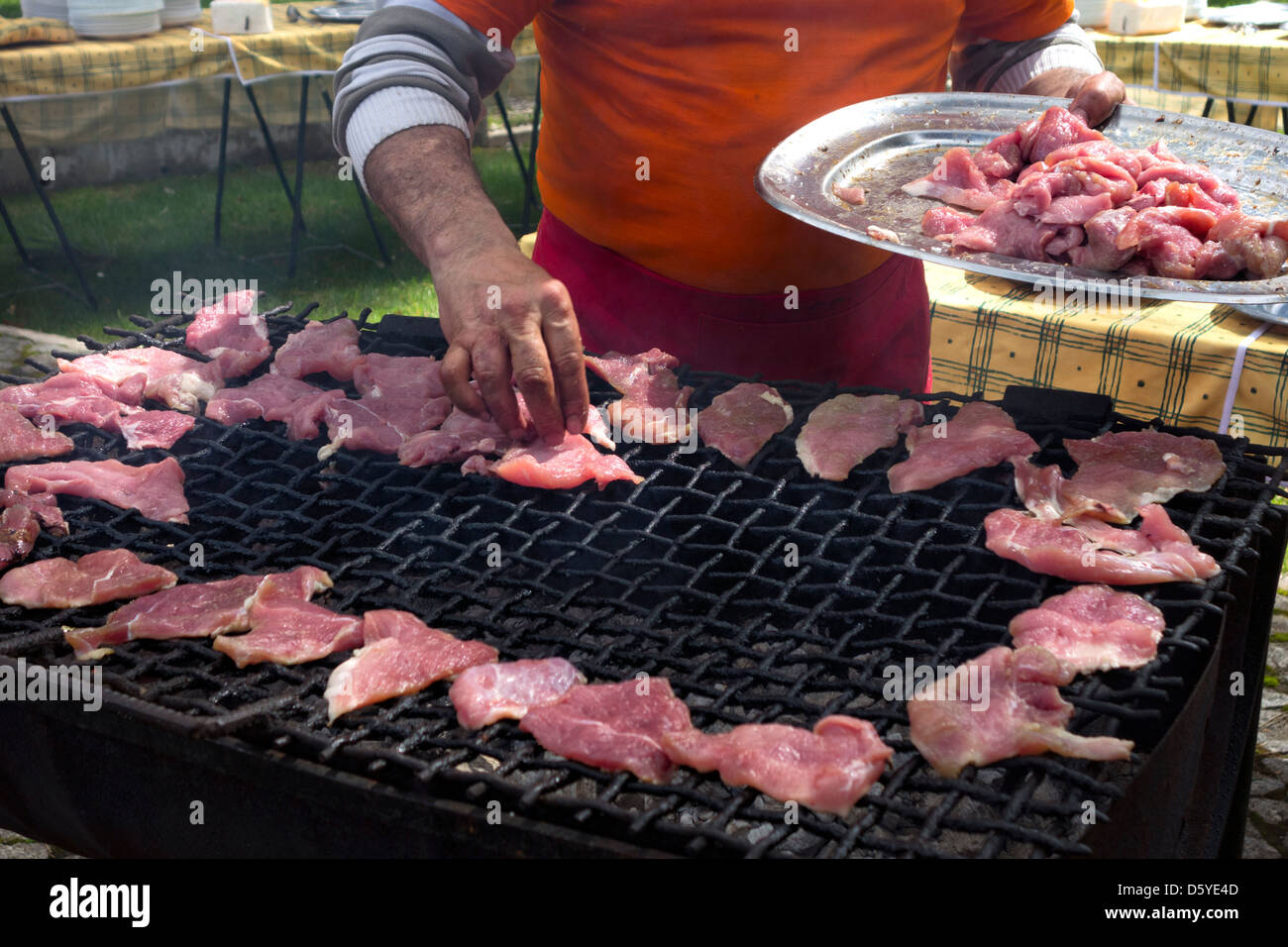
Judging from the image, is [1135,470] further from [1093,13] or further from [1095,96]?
[1093,13]

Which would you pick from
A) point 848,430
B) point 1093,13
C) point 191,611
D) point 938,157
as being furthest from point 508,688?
point 1093,13

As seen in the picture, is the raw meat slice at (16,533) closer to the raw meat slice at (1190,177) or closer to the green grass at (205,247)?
the raw meat slice at (1190,177)

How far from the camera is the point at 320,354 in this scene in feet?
10.8

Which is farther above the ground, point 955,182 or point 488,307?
point 955,182

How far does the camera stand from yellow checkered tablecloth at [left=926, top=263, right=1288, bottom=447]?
426cm

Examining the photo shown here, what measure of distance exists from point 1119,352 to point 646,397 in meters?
2.54

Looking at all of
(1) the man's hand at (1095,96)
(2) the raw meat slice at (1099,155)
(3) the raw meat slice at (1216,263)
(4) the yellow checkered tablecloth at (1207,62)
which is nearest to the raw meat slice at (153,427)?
(2) the raw meat slice at (1099,155)

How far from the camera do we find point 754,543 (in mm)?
2496

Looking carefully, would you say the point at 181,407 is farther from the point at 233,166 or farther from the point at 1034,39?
the point at 233,166

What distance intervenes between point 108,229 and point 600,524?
9.71 metres

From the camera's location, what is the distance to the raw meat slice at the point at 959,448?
2596 millimetres

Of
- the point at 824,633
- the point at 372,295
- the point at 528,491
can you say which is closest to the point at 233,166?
the point at 372,295

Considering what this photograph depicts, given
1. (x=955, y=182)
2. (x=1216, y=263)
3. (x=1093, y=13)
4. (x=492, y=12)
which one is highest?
(x=1093, y=13)

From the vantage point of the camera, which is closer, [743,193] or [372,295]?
[743,193]
